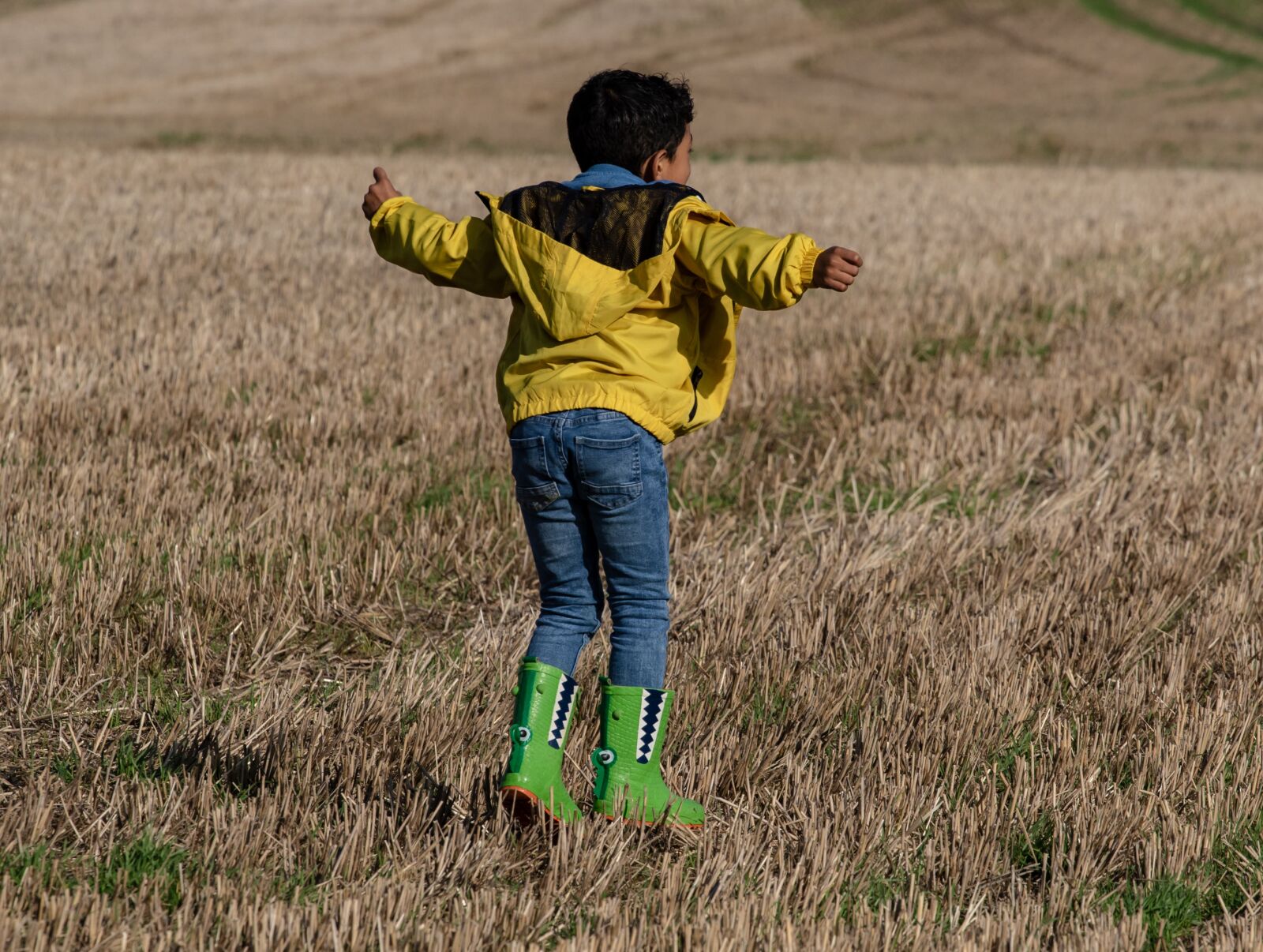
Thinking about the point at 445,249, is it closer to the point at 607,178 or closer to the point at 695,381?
the point at 607,178

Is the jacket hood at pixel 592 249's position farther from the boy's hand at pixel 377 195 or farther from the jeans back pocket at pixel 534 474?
the boy's hand at pixel 377 195

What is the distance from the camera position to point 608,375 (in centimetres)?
264

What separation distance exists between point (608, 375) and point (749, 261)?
37cm

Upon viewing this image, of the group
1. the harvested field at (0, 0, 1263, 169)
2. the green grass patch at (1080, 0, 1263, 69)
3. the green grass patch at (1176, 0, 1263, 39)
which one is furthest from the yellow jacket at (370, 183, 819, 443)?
the green grass patch at (1176, 0, 1263, 39)

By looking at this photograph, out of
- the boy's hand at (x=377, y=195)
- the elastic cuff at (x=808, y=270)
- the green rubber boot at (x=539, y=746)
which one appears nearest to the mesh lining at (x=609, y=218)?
the elastic cuff at (x=808, y=270)

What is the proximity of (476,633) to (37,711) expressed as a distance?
3.65 feet

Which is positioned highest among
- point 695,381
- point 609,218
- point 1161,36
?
point 1161,36

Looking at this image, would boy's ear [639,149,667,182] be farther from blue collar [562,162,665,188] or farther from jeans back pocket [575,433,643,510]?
jeans back pocket [575,433,643,510]

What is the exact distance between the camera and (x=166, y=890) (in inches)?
89.0

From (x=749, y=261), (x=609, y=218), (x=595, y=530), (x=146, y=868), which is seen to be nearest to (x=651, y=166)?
(x=609, y=218)

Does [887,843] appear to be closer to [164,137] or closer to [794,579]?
[794,579]

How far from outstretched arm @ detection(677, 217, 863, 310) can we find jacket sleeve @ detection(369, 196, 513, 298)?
46 centimetres

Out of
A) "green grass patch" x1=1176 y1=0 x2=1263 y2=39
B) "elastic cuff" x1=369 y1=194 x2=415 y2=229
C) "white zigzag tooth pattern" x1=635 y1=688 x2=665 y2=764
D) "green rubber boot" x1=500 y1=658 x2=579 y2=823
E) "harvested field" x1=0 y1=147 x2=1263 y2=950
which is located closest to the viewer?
"harvested field" x1=0 y1=147 x2=1263 y2=950

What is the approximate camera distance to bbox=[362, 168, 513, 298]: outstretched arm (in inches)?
110
